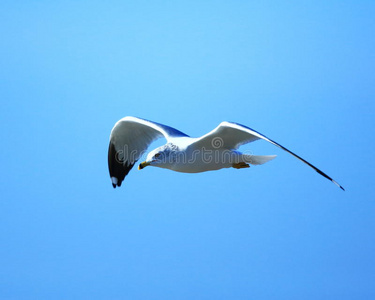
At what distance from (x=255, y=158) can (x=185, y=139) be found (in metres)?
0.68

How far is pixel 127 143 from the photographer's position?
18.1 feet

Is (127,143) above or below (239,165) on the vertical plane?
above

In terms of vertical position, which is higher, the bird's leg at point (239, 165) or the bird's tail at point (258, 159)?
the bird's tail at point (258, 159)

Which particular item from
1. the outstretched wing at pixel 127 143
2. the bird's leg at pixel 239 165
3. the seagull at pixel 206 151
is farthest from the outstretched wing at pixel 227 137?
the outstretched wing at pixel 127 143

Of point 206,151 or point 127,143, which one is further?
point 127,143

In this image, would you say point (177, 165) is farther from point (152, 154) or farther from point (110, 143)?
point (110, 143)

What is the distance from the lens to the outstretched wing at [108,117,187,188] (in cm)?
530

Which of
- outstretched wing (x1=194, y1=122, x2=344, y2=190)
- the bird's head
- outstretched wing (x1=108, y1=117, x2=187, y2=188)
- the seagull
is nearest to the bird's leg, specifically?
the seagull

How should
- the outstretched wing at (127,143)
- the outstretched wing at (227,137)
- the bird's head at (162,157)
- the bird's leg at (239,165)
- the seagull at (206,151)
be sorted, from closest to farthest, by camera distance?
1. the outstretched wing at (227,137)
2. the seagull at (206,151)
3. the bird's head at (162,157)
4. the bird's leg at (239,165)
5. the outstretched wing at (127,143)

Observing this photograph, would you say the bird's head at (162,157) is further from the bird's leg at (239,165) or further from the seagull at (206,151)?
the bird's leg at (239,165)

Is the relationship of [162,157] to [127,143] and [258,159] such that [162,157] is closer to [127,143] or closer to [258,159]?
[258,159]

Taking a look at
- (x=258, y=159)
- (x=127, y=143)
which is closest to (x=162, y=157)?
(x=258, y=159)

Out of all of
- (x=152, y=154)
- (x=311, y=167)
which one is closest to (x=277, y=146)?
(x=311, y=167)

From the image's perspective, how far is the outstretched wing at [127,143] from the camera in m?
5.30
